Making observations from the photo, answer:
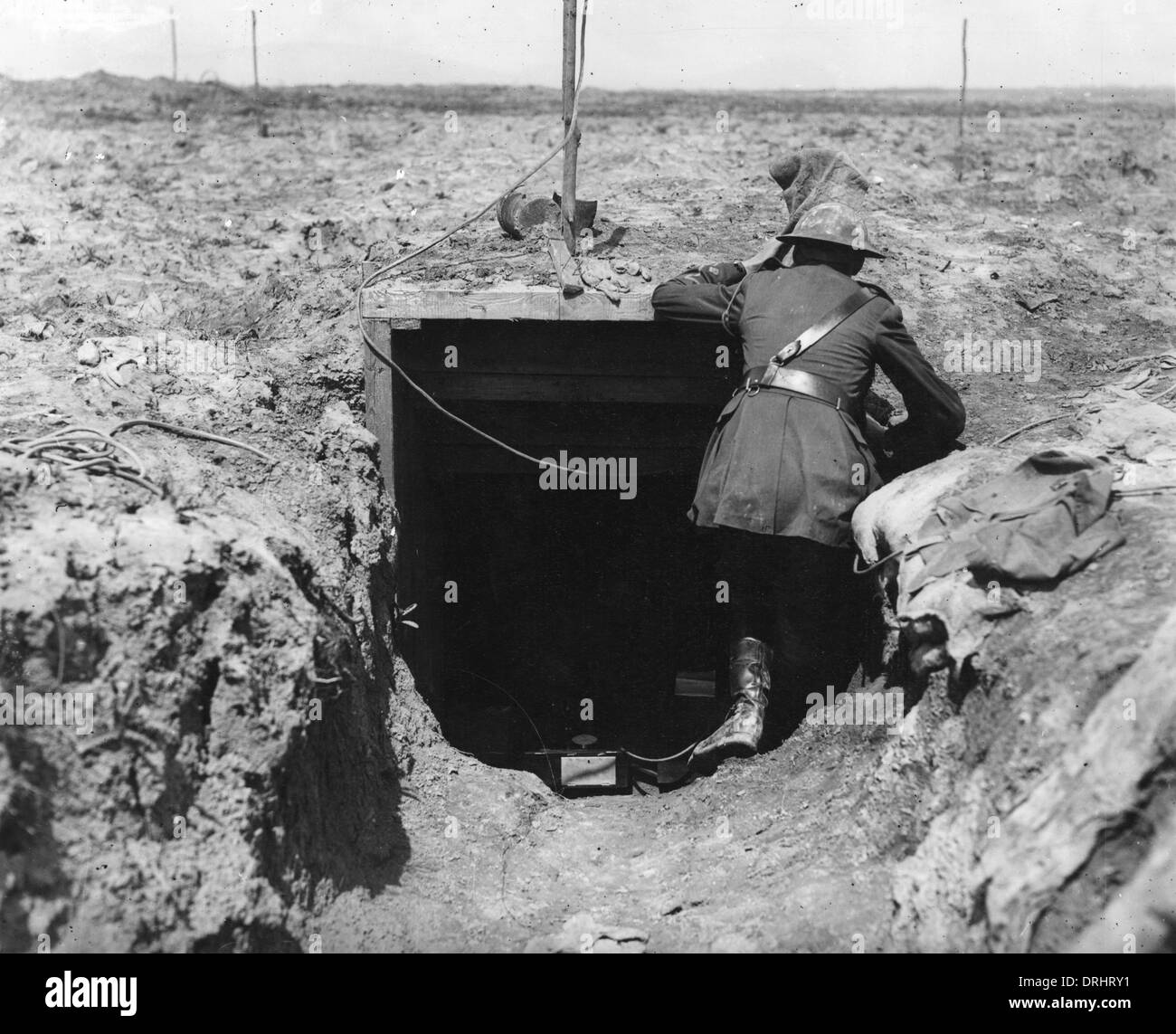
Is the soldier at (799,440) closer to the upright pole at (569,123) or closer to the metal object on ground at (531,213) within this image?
the upright pole at (569,123)

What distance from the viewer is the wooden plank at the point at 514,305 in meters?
6.06

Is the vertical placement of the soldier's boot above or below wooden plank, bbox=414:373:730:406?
below

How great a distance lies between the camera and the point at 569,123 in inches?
244

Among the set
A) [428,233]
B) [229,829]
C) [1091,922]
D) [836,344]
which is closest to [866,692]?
[836,344]

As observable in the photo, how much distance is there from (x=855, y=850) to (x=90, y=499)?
290cm

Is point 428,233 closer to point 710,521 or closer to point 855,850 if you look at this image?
point 710,521

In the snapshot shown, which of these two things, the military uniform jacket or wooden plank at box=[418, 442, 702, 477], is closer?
the military uniform jacket

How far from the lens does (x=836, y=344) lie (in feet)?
17.3

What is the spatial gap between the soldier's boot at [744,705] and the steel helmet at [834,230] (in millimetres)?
1929

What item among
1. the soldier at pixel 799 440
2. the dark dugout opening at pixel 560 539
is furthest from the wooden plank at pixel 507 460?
the soldier at pixel 799 440
